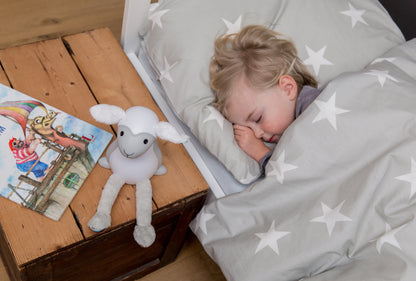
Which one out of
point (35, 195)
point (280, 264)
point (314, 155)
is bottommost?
point (280, 264)

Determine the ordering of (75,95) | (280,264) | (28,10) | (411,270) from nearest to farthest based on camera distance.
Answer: (411,270)
(280,264)
(75,95)
(28,10)

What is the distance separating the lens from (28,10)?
70.2 inches

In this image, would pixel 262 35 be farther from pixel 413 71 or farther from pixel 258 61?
pixel 413 71

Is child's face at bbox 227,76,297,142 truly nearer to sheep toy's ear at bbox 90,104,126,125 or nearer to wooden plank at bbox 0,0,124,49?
sheep toy's ear at bbox 90,104,126,125

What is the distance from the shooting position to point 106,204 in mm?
850

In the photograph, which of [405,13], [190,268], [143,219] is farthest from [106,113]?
[405,13]

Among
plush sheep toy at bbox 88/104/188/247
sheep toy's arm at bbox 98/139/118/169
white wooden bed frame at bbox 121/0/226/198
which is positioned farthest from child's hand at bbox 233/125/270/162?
sheep toy's arm at bbox 98/139/118/169

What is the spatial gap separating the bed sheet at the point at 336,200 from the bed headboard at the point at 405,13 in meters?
0.44

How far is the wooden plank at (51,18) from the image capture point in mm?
1697

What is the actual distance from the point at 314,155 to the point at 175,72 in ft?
1.39

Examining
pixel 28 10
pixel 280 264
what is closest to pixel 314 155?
pixel 280 264

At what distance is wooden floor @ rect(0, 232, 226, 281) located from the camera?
4.20ft

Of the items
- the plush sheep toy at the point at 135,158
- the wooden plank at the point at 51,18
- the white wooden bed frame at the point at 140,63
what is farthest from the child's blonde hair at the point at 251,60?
the wooden plank at the point at 51,18

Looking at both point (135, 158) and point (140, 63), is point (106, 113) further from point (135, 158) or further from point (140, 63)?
point (140, 63)
